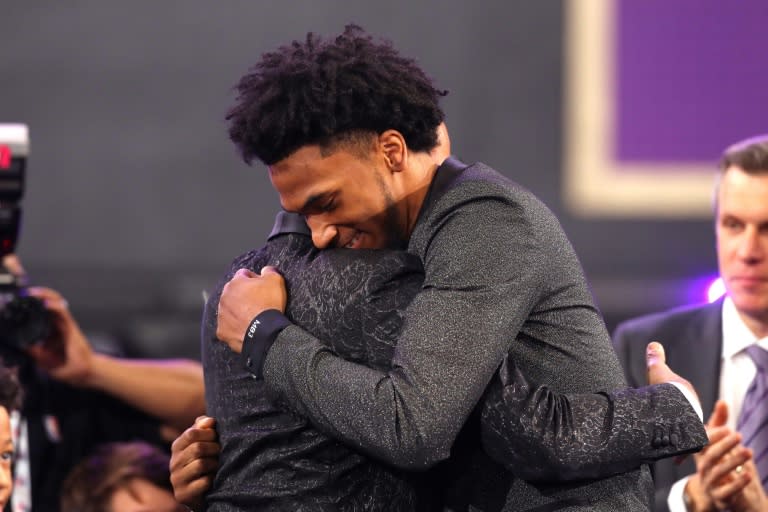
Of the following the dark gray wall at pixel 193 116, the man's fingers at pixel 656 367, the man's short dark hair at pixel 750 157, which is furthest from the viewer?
the dark gray wall at pixel 193 116

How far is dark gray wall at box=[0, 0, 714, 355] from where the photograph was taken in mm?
4945

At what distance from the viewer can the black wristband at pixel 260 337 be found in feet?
5.37

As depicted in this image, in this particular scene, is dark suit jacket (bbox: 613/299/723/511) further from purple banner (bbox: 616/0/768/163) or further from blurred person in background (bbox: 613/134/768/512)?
purple banner (bbox: 616/0/768/163)

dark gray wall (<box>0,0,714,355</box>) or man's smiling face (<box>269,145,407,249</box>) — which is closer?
man's smiling face (<box>269,145,407,249</box>)

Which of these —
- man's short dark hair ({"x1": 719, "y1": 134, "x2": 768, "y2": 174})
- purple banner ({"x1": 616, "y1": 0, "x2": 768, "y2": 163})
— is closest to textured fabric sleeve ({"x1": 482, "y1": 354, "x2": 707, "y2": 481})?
man's short dark hair ({"x1": 719, "y1": 134, "x2": 768, "y2": 174})

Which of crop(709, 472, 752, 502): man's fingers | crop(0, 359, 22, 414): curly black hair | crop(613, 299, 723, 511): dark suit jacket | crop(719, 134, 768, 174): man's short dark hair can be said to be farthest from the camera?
crop(719, 134, 768, 174): man's short dark hair

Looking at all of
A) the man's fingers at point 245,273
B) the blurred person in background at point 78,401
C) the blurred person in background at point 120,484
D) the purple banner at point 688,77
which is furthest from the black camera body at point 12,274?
the purple banner at point 688,77

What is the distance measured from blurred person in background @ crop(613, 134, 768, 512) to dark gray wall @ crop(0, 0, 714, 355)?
213 cm

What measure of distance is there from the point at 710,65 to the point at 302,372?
385 cm

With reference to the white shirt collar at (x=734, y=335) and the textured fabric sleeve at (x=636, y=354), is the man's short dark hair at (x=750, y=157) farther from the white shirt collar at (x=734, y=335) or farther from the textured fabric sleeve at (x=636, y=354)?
the textured fabric sleeve at (x=636, y=354)

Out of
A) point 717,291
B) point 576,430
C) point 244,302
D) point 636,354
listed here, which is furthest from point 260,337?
point 717,291

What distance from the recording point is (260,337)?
64.7 inches

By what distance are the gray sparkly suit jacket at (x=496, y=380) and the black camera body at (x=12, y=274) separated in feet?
3.03

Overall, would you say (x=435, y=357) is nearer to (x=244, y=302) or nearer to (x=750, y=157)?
(x=244, y=302)
